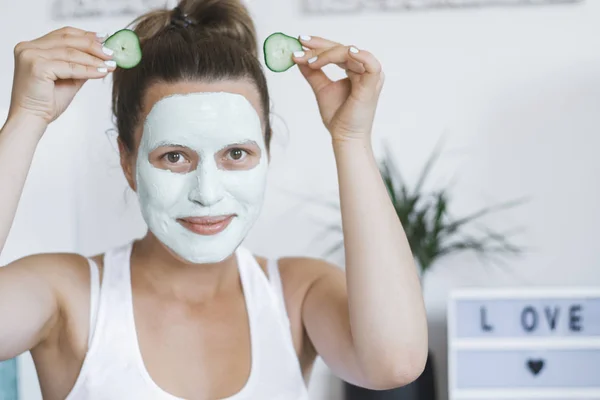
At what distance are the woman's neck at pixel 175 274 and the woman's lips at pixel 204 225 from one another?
0.33 ft

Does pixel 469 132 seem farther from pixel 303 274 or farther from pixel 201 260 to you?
pixel 201 260

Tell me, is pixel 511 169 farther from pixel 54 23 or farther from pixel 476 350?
pixel 54 23

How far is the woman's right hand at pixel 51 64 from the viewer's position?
1.03 meters

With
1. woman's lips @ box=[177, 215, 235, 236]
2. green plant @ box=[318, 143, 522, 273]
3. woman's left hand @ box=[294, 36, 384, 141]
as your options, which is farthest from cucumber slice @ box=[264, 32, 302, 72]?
green plant @ box=[318, 143, 522, 273]

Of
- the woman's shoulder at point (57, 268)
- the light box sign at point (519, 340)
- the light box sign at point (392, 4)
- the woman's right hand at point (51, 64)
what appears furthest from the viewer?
the light box sign at point (392, 4)

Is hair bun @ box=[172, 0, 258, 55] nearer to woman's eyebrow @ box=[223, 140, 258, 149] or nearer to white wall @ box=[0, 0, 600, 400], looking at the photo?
woman's eyebrow @ box=[223, 140, 258, 149]

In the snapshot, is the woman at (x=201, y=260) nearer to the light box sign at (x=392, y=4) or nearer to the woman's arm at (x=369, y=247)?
the woman's arm at (x=369, y=247)

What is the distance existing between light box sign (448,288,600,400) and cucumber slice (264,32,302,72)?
1103mm

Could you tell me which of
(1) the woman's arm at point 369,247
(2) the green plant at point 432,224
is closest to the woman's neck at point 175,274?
(1) the woman's arm at point 369,247

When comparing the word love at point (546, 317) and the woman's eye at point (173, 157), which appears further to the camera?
the word love at point (546, 317)

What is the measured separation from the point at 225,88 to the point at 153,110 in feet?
0.36

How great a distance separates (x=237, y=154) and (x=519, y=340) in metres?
1.15

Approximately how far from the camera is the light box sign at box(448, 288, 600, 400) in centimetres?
206

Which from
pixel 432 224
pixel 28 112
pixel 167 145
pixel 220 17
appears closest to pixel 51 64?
pixel 28 112
